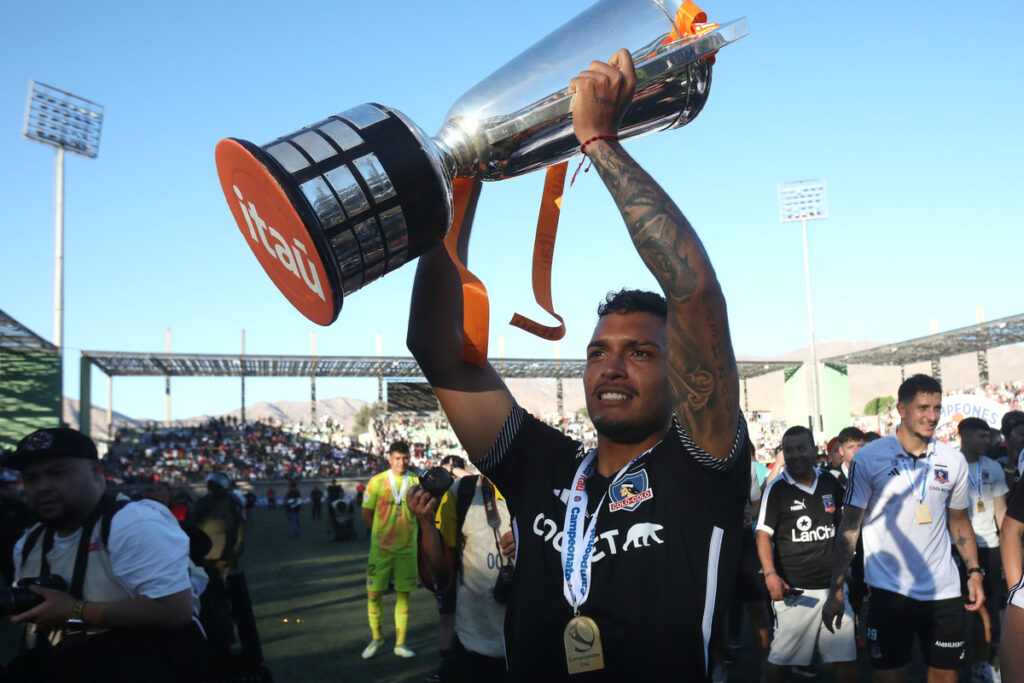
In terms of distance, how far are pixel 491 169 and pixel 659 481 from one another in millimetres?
913

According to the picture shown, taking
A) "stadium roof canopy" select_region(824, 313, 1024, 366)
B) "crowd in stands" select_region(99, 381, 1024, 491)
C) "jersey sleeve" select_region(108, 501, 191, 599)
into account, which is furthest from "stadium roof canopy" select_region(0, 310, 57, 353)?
"stadium roof canopy" select_region(824, 313, 1024, 366)

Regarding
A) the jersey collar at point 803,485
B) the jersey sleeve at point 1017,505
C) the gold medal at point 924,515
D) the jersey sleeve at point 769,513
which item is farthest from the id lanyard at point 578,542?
the jersey collar at point 803,485

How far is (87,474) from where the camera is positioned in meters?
3.42

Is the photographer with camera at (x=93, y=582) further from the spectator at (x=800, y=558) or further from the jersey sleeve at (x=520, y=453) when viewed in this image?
the spectator at (x=800, y=558)

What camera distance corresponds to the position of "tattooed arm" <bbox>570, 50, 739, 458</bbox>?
166 centimetres

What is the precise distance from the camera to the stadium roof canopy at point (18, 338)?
22761 mm

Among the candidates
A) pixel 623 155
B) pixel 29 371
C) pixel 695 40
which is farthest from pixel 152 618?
pixel 29 371

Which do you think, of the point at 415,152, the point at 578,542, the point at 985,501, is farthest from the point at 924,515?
the point at 415,152

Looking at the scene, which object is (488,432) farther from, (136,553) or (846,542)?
(846,542)

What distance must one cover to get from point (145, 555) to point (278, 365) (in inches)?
1470

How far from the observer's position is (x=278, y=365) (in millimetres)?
39219

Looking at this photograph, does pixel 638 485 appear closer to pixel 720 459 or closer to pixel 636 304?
pixel 720 459

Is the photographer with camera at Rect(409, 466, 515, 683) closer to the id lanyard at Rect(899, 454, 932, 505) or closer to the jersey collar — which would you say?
the jersey collar

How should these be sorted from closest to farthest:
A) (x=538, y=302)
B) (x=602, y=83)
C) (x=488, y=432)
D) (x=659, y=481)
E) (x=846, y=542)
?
(x=602, y=83) → (x=659, y=481) → (x=538, y=302) → (x=488, y=432) → (x=846, y=542)
